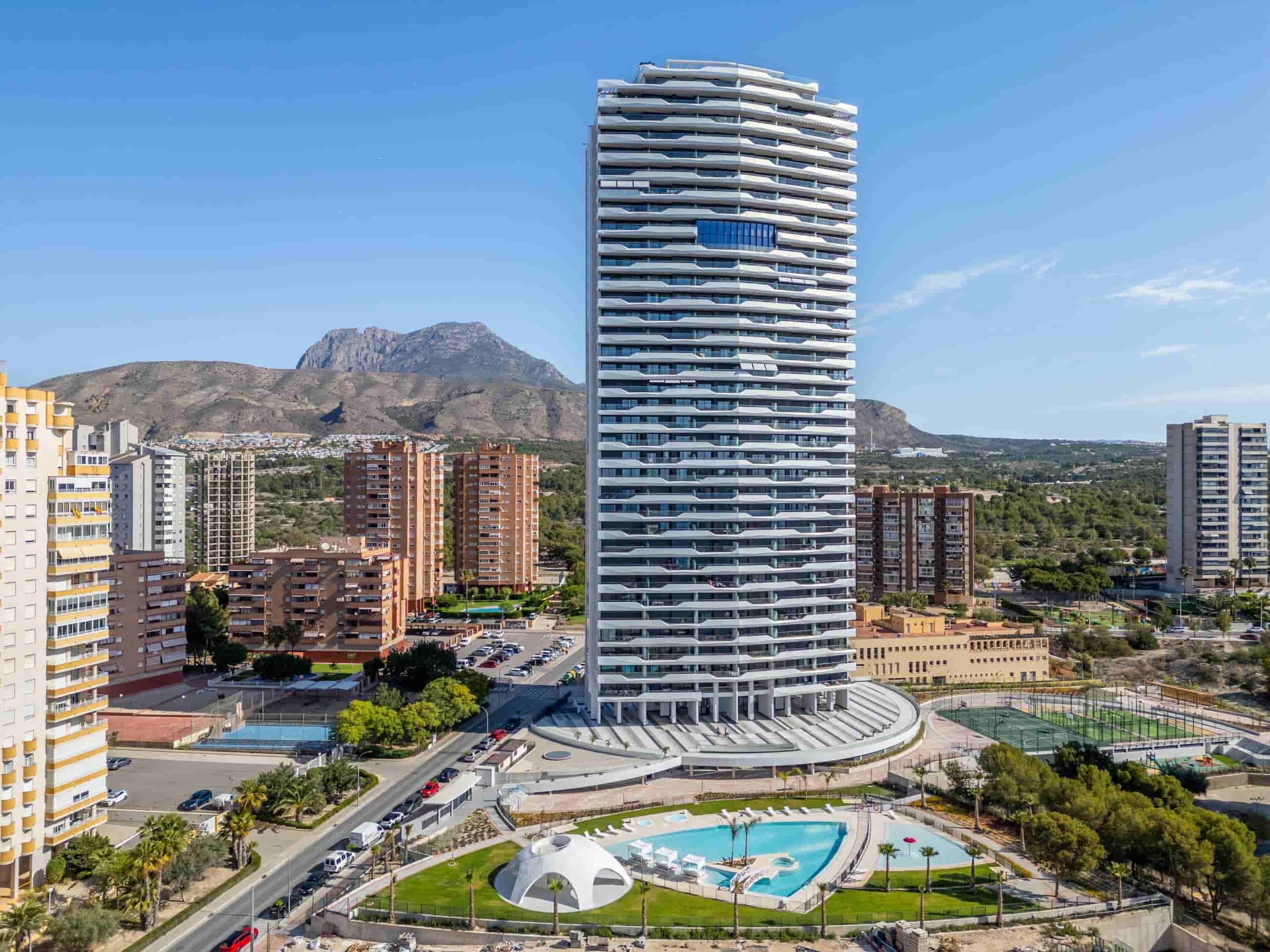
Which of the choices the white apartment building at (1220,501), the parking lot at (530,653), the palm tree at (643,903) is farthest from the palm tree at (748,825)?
the white apartment building at (1220,501)

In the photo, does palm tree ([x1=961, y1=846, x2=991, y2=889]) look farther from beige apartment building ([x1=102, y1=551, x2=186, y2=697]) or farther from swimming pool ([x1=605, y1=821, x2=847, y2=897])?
beige apartment building ([x1=102, y1=551, x2=186, y2=697])

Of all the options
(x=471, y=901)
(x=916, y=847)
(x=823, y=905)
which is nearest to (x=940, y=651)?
(x=916, y=847)

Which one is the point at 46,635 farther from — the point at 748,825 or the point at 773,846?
the point at 773,846

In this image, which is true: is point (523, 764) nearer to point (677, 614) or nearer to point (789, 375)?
point (677, 614)

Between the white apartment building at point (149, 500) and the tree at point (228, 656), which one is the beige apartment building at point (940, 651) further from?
the white apartment building at point (149, 500)

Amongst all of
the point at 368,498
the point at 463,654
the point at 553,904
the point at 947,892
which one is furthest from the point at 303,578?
the point at 947,892
